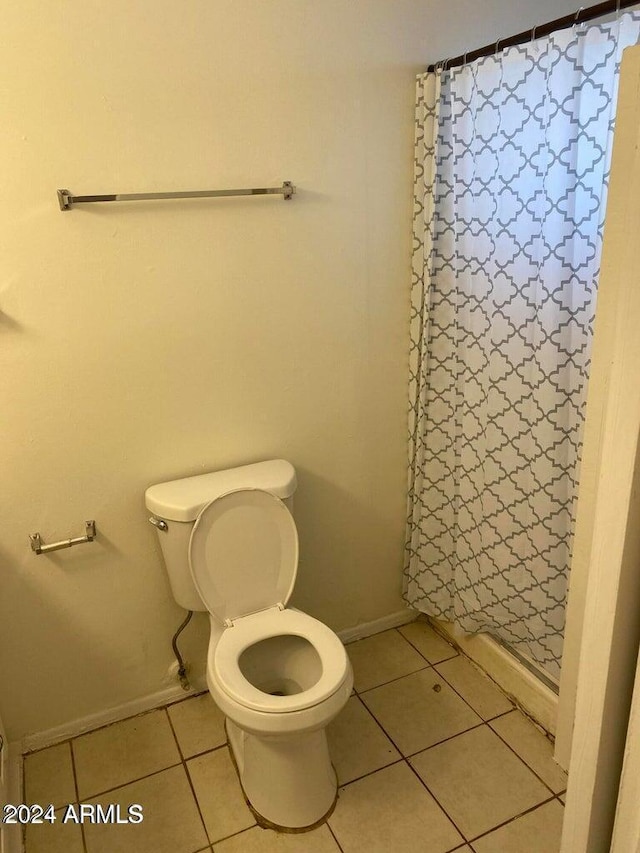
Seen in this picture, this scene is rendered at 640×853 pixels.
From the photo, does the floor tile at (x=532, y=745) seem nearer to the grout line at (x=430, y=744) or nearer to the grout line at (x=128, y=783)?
the grout line at (x=430, y=744)

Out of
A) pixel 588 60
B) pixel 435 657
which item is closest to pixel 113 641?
pixel 435 657

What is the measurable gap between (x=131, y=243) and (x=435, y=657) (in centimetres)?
169

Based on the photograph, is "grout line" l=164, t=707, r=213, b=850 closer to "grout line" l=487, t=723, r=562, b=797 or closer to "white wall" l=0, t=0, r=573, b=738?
"white wall" l=0, t=0, r=573, b=738

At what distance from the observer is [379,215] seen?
75.5 inches

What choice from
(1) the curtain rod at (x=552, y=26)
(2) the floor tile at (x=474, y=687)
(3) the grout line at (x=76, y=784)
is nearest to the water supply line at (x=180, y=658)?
(3) the grout line at (x=76, y=784)

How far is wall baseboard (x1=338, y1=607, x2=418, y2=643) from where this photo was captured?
92.8 inches

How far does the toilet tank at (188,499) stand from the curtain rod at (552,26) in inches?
48.4

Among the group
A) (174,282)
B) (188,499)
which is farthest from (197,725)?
(174,282)

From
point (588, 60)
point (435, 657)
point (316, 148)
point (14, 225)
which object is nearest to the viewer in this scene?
point (588, 60)

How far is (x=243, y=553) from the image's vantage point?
1.85m

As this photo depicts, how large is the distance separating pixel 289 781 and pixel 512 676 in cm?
81

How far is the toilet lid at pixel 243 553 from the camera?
1791 millimetres

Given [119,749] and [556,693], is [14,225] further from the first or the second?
[556,693]

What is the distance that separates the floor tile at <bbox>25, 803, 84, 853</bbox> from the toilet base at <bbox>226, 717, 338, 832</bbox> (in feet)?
1.52
